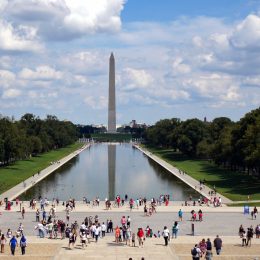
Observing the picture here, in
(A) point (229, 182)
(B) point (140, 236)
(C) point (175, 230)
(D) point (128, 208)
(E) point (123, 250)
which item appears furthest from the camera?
(A) point (229, 182)

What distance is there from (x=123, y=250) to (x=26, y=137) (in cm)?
7657

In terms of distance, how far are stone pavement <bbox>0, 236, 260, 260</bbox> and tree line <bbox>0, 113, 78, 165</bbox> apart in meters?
52.7

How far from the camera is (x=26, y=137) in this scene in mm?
101875

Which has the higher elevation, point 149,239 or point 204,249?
point 204,249

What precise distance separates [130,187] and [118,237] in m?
34.2

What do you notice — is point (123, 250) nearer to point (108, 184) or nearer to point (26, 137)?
point (108, 184)

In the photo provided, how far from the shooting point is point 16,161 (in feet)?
325

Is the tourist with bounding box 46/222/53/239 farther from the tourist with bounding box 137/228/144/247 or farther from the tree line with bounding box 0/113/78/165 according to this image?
the tree line with bounding box 0/113/78/165

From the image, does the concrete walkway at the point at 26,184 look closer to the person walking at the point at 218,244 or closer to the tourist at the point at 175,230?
the tourist at the point at 175,230

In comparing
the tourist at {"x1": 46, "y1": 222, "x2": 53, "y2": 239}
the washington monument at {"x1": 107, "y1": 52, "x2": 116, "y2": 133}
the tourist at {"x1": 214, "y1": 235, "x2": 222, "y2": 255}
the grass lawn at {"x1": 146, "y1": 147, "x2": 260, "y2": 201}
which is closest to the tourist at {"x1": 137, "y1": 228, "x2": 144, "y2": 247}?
the tourist at {"x1": 214, "y1": 235, "x2": 222, "y2": 255}

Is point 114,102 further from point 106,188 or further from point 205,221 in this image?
point 205,221

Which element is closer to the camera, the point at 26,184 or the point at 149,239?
the point at 149,239

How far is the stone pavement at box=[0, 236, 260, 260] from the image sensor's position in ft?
86.3

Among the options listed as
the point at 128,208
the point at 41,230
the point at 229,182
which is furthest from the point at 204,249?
the point at 229,182
